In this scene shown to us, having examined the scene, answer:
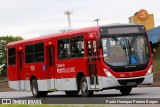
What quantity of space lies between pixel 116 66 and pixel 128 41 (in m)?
1.24

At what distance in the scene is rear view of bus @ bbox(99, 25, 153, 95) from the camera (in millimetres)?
24547

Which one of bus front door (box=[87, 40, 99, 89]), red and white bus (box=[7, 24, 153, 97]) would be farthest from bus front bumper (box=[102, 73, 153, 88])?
bus front door (box=[87, 40, 99, 89])

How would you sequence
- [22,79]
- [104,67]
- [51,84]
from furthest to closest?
[22,79], [51,84], [104,67]

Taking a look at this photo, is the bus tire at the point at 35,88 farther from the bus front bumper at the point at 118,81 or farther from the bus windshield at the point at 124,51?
the bus windshield at the point at 124,51

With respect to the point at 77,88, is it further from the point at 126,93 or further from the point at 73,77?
the point at 126,93

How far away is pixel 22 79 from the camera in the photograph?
32875mm

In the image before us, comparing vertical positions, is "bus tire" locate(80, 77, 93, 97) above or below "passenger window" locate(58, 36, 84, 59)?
below

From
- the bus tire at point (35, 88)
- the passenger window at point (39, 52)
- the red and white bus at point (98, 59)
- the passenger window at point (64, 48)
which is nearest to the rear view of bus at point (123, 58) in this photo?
the red and white bus at point (98, 59)

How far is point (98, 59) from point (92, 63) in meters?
0.66

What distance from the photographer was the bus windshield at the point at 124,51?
2459cm

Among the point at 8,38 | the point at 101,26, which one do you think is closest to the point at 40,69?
the point at 101,26

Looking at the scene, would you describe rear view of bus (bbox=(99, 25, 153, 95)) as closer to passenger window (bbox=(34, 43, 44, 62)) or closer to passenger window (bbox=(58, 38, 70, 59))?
passenger window (bbox=(58, 38, 70, 59))

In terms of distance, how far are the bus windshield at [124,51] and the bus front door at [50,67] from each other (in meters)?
5.04

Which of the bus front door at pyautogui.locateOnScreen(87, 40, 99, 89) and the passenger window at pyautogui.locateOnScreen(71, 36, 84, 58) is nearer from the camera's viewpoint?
the bus front door at pyautogui.locateOnScreen(87, 40, 99, 89)
